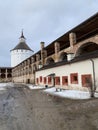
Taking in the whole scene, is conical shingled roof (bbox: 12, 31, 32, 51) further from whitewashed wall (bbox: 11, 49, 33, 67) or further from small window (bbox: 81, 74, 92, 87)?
small window (bbox: 81, 74, 92, 87)

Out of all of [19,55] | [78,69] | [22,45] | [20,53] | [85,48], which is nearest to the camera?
[78,69]

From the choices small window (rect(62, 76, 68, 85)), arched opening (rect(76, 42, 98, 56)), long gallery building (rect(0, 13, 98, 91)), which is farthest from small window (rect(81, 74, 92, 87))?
arched opening (rect(76, 42, 98, 56))

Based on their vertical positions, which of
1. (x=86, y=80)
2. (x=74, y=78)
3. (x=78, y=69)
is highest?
(x=78, y=69)

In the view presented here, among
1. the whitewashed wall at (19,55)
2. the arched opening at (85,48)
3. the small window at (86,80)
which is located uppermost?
the whitewashed wall at (19,55)

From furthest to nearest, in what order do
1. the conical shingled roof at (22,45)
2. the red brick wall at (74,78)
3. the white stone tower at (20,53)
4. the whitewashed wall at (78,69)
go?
the conical shingled roof at (22,45)
the white stone tower at (20,53)
the red brick wall at (74,78)
the whitewashed wall at (78,69)

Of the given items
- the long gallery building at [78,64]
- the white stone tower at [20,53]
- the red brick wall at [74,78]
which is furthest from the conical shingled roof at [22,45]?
the red brick wall at [74,78]

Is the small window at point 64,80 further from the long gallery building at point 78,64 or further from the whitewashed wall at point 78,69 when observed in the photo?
the whitewashed wall at point 78,69

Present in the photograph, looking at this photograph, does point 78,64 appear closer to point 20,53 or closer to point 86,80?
point 86,80

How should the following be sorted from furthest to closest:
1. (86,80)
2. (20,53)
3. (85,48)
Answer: (20,53) → (85,48) → (86,80)

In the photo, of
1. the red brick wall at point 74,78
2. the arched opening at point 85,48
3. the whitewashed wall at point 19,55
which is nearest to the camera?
the red brick wall at point 74,78

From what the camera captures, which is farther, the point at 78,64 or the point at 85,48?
the point at 85,48

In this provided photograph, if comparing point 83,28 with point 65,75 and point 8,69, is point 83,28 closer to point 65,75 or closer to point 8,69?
point 65,75

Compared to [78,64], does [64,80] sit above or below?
below

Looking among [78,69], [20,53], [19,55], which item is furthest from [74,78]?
[19,55]
